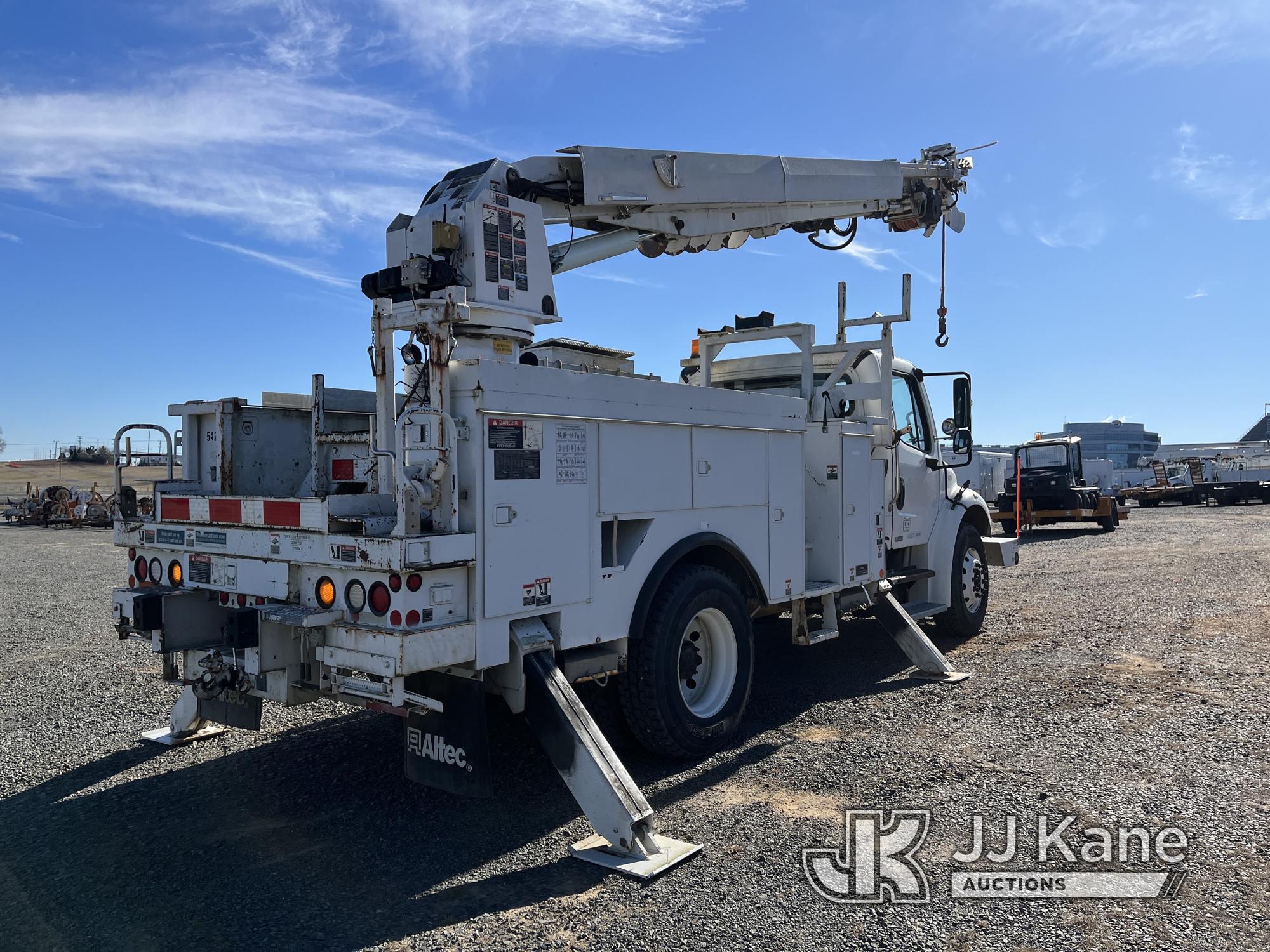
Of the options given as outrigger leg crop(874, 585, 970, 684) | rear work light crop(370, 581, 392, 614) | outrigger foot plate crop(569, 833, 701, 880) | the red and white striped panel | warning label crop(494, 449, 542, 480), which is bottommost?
outrigger foot plate crop(569, 833, 701, 880)

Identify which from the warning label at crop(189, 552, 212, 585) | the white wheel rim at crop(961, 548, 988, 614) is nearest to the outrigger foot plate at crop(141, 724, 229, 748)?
the warning label at crop(189, 552, 212, 585)

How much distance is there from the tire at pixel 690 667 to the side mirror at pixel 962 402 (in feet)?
11.6

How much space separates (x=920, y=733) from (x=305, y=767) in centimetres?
376

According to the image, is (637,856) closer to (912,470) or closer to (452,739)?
(452,739)

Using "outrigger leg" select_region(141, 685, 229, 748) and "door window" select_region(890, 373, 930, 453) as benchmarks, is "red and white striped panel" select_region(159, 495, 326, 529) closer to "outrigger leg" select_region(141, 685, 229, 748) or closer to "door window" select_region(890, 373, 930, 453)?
"outrigger leg" select_region(141, 685, 229, 748)

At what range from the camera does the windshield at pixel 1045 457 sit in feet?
76.9

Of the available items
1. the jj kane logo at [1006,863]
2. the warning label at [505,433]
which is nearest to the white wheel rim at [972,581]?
the jj kane logo at [1006,863]

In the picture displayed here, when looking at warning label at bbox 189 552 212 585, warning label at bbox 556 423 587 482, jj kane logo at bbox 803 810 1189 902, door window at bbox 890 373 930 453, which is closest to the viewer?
jj kane logo at bbox 803 810 1189 902

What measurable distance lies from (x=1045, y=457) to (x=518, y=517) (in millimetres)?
22590

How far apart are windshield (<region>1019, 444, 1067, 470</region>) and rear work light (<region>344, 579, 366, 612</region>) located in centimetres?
2243

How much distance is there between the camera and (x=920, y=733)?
5832 mm

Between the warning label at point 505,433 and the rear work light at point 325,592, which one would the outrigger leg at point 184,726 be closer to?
the rear work light at point 325,592

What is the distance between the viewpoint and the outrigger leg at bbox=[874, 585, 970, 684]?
23.9ft

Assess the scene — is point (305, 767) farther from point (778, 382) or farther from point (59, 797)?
point (778, 382)
